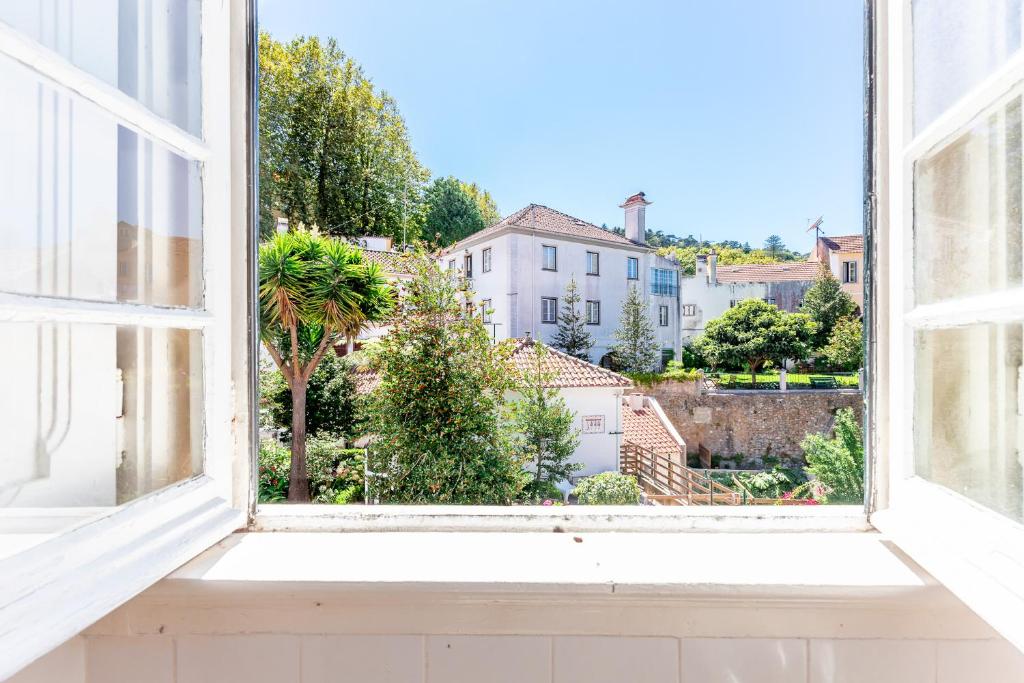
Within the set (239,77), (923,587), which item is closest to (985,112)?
(923,587)

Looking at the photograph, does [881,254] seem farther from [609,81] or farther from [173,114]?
[173,114]

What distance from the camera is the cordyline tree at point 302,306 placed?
927 millimetres

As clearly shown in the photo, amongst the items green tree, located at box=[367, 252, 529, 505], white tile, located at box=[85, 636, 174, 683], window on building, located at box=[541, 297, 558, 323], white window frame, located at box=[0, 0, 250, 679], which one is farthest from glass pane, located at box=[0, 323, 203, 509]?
window on building, located at box=[541, 297, 558, 323]

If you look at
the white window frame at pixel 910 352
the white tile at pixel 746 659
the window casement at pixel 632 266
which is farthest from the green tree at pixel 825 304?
the white tile at pixel 746 659

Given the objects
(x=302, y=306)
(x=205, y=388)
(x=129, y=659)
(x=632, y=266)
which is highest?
(x=632, y=266)

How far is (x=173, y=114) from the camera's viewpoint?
621mm

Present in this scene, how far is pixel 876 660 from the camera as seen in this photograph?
58 cm

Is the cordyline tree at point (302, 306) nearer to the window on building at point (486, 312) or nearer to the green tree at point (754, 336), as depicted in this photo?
the window on building at point (486, 312)

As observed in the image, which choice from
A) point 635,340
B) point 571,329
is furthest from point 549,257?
point 635,340

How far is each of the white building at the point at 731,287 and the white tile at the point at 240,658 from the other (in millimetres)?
948

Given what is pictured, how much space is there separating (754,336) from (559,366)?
457 millimetres

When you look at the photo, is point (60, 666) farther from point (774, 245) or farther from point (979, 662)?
point (774, 245)

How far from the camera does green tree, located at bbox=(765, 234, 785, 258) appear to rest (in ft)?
3.51

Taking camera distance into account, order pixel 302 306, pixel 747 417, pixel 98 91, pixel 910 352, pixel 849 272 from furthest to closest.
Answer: pixel 747 417 < pixel 302 306 < pixel 849 272 < pixel 910 352 < pixel 98 91
